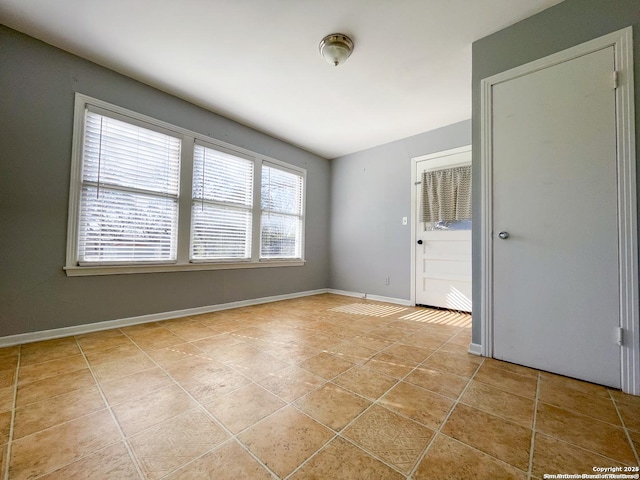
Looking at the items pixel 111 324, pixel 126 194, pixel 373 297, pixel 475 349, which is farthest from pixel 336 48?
pixel 373 297

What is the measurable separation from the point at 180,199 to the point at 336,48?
2.29 metres

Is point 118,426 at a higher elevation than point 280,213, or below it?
below

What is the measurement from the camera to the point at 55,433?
115cm

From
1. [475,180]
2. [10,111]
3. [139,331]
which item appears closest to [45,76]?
[10,111]

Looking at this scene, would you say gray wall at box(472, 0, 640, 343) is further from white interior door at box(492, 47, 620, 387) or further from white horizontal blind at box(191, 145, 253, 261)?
white horizontal blind at box(191, 145, 253, 261)

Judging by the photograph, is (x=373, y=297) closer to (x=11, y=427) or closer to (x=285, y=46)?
(x=285, y=46)

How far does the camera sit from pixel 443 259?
3.61 metres

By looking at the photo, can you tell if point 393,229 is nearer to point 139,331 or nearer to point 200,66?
point 200,66

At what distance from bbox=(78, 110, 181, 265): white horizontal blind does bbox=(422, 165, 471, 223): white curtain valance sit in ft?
10.9

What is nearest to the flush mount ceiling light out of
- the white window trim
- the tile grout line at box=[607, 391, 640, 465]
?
the white window trim

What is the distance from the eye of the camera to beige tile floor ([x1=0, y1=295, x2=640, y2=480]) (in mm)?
995

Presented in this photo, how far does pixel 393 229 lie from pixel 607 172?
2.61m

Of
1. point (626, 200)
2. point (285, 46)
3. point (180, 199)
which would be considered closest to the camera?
point (626, 200)

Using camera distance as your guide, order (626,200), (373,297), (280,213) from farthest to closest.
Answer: (373,297), (280,213), (626,200)
